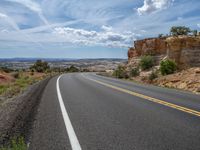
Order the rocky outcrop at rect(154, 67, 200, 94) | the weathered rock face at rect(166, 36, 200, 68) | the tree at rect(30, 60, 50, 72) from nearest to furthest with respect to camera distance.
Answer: the rocky outcrop at rect(154, 67, 200, 94), the weathered rock face at rect(166, 36, 200, 68), the tree at rect(30, 60, 50, 72)

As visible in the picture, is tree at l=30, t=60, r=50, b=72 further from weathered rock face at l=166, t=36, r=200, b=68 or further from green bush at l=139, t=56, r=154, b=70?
weathered rock face at l=166, t=36, r=200, b=68

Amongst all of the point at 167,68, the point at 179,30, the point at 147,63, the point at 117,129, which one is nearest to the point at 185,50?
the point at 147,63

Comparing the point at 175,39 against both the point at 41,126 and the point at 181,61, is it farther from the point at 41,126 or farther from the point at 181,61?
the point at 41,126

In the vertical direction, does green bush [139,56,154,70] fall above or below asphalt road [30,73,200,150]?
below

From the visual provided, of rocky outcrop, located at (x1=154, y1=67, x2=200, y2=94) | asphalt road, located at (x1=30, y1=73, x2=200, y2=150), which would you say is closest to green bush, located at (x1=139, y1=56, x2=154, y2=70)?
rocky outcrop, located at (x1=154, y1=67, x2=200, y2=94)

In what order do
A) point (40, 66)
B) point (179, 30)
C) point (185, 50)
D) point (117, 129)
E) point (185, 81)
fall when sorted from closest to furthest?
1. point (117, 129)
2. point (185, 81)
3. point (185, 50)
4. point (179, 30)
5. point (40, 66)

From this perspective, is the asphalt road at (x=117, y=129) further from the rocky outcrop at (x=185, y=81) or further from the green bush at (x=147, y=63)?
the green bush at (x=147, y=63)

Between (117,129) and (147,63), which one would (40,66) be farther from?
(117,129)

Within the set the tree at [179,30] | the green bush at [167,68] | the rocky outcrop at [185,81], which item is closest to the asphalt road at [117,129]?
the rocky outcrop at [185,81]

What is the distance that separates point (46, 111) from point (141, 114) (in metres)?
3.27

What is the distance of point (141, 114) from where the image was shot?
31.1ft

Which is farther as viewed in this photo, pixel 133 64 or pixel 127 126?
pixel 133 64

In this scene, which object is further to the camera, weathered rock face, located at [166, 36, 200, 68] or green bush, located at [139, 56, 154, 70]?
green bush, located at [139, 56, 154, 70]

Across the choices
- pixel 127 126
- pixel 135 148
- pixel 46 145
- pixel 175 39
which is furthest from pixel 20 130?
pixel 175 39
